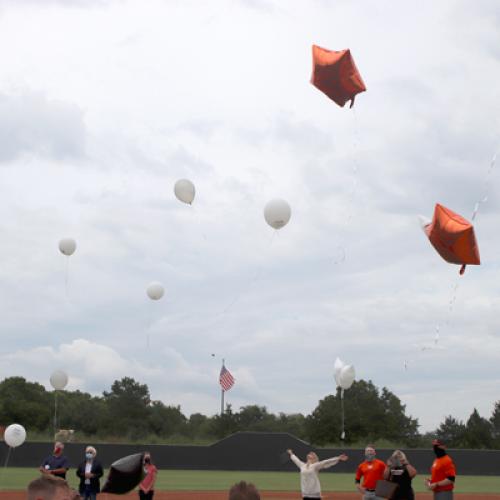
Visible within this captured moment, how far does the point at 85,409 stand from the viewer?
328 feet

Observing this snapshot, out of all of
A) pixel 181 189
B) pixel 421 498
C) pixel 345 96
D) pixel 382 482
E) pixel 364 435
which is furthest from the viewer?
pixel 364 435

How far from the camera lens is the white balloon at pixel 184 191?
2200 cm

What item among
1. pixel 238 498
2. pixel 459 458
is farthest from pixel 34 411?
pixel 238 498

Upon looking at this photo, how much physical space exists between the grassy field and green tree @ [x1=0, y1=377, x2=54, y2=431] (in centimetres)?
5805

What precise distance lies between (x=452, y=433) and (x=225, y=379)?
63.4 meters

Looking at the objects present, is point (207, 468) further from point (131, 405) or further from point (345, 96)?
point (131, 405)

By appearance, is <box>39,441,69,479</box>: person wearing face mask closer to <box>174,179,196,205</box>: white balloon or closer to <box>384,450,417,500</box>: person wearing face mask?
<box>384,450,417,500</box>: person wearing face mask

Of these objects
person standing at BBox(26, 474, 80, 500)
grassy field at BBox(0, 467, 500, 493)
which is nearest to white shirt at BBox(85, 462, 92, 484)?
grassy field at BBox(0, 467, 500, 493)

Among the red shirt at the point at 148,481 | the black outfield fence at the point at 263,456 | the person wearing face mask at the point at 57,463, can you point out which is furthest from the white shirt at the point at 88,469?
the black outfield fence at the point at 263,456

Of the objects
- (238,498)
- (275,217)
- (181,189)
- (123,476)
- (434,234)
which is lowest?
(238,498)

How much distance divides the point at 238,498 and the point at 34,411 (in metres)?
95.7

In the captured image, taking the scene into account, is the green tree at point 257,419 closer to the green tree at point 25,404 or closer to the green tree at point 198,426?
the green tree at point 198,426

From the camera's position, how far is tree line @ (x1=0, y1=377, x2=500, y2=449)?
90.1 meters

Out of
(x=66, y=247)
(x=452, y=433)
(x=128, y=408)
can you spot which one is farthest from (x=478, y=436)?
(x=66, y=247)
